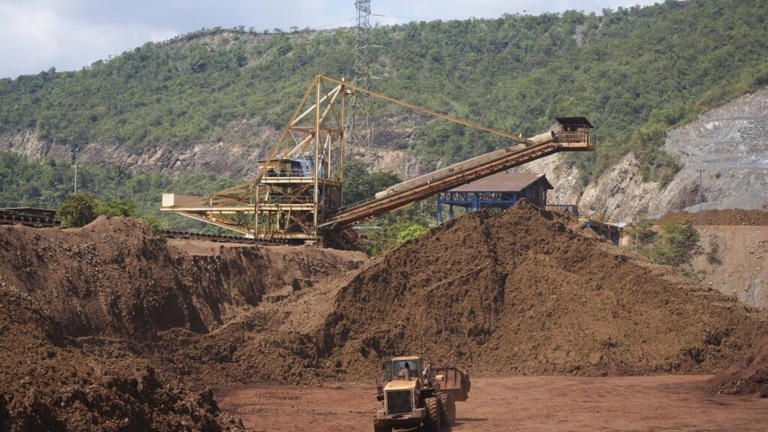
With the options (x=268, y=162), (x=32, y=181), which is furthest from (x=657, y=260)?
(x=32, y=181)

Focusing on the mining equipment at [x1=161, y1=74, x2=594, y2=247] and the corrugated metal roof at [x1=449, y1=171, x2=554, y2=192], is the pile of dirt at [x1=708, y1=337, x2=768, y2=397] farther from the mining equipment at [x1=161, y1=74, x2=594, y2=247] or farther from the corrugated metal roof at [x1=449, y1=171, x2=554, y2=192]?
the corrugated metal roof at [x1=449, y1=171, x2=554, y2=192]

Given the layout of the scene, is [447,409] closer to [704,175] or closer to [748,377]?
[748,377]

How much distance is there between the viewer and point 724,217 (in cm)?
7294

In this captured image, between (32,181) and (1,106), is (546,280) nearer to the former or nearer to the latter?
(32,181)

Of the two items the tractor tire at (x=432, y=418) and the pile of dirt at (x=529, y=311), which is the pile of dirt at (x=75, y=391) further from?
the pile of dirt at (x=529, y=311)

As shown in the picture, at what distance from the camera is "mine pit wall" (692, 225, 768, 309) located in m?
62.8

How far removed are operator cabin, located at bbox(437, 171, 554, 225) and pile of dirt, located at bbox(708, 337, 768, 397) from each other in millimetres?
30975

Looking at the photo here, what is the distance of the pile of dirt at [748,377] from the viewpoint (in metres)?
31.8

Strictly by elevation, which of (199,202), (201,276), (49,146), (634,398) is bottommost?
(634,398)

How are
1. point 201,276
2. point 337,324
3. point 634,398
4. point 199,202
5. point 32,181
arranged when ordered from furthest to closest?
point 32,181 < point 199,202 < point 201,276 < point 337,324 < point 634,398

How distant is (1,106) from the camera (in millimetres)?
162625

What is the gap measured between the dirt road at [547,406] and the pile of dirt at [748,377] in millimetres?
650

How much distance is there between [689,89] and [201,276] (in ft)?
255

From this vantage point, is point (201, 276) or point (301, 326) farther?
point (201, 276)
